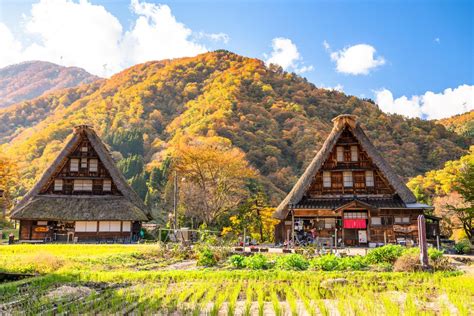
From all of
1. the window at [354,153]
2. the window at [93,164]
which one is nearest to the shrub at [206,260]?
the window at [354,153]

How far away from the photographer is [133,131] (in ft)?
193

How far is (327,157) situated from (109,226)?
17135 mm

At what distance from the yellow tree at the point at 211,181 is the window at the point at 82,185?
827 centimetres

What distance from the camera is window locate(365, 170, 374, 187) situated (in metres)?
27.2

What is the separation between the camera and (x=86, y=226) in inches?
1154

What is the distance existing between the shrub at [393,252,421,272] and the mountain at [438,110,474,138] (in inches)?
2094

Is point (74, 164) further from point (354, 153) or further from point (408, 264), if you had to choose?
point (408, 264)

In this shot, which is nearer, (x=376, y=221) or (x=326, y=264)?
(x=326, y=264)

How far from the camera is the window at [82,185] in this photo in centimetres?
3181

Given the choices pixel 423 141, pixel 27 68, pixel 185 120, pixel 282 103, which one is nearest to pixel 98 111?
pixel 185 120

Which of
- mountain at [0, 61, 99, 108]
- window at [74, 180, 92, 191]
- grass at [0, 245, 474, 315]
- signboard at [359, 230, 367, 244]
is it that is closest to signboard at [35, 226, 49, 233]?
window at [74, 180, 92, 191]

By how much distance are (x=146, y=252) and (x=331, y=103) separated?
5435 cm

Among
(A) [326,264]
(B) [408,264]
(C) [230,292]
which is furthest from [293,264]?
(C) [230,292]

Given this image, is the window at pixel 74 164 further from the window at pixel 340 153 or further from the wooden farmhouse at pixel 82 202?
the window at pixel 340 153
